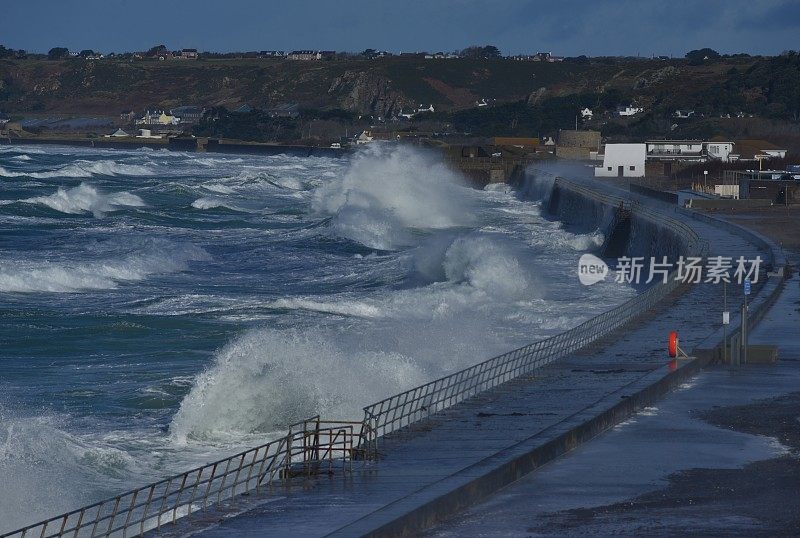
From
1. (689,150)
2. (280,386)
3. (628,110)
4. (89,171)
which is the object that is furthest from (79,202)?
(628,110)

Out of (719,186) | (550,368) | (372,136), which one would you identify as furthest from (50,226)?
(372,136)

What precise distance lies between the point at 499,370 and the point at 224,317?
29.5ft

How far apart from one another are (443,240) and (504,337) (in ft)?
57.9

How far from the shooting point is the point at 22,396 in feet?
60.4

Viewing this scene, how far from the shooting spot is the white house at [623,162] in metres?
79.2

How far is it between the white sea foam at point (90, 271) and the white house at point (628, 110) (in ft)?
357

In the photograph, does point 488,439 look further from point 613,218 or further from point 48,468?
point 613,218

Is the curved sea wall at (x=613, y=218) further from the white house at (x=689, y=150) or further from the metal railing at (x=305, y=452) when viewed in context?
the white house at (x=689, y=150)

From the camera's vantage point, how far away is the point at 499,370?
18188mm

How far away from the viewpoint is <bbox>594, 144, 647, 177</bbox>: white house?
79.2m

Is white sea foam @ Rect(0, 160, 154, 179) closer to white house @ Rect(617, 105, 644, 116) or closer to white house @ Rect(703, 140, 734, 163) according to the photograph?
white house @ Rect(703, 140, 734, 163)

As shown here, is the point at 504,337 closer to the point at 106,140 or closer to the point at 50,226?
the point at 50,226
